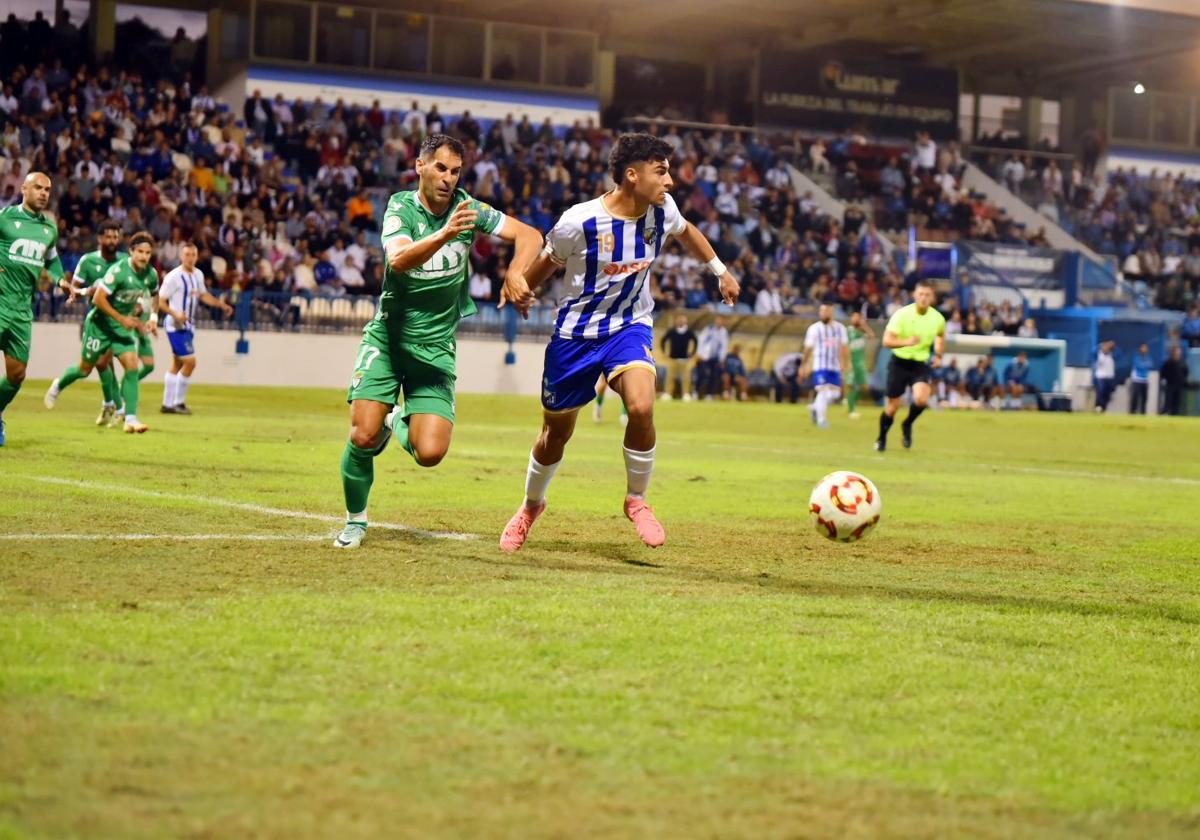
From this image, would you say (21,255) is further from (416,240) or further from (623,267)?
(623,267)

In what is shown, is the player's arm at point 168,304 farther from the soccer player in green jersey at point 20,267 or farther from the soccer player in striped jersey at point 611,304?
the soccer player in striped jersey at point 611,304

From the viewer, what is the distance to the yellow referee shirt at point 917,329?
22.2 metres

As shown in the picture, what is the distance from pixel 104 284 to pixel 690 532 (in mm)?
10101

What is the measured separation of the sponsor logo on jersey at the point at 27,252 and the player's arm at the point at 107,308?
8.70 ft

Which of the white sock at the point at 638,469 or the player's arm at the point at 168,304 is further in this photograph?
the player's arm at the point at 168,304

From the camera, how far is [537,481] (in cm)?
896

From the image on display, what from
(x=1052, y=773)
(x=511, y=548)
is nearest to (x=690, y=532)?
(x=511, y=548)

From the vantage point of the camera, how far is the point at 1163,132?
57500mm

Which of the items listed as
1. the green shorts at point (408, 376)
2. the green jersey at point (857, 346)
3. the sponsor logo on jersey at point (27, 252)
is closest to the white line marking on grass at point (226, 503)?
the green shorts at point (408, 376)

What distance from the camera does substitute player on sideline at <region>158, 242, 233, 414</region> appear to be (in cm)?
2203

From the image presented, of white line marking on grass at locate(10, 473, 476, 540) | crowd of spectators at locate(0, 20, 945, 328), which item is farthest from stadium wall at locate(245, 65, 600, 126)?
white line marking on grass at locate(10, 473, 476, 540)

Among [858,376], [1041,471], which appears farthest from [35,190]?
[858,376]

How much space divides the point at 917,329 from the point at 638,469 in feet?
45.7

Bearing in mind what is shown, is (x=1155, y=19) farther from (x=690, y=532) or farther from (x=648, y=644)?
(x=648, y=644)
